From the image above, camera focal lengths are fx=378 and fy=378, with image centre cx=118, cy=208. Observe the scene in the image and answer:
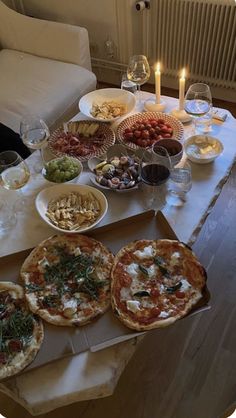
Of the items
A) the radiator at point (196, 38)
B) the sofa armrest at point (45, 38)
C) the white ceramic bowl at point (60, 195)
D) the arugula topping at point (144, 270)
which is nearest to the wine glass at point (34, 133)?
the white ceramic bowl at point (60, 195)

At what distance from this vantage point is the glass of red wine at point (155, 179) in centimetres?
133

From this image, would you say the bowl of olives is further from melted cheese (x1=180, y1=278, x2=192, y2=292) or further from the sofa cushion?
the sofa cushion

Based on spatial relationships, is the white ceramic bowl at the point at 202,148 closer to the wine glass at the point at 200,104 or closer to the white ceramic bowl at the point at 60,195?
the wine glass at the point at 200,104

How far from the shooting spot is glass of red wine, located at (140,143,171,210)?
1.33 meters

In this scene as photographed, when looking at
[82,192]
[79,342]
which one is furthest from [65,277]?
[82,192]

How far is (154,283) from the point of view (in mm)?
1116

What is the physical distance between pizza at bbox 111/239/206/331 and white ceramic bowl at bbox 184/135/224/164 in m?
0.46

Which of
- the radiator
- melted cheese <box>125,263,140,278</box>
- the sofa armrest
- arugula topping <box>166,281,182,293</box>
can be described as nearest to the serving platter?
melted cheese <box>125,263,140,278</box>

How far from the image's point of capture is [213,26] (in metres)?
2.56

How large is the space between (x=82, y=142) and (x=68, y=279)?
690 mm

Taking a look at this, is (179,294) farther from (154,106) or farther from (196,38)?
(196,38)

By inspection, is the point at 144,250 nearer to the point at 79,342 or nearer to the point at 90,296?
the point at 90,296

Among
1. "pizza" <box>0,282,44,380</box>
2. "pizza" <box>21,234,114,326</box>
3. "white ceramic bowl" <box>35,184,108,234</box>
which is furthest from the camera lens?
"white ceramic bowl" <box>35,184,108,234</box>

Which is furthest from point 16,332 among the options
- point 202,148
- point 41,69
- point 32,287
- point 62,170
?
point 41,69
